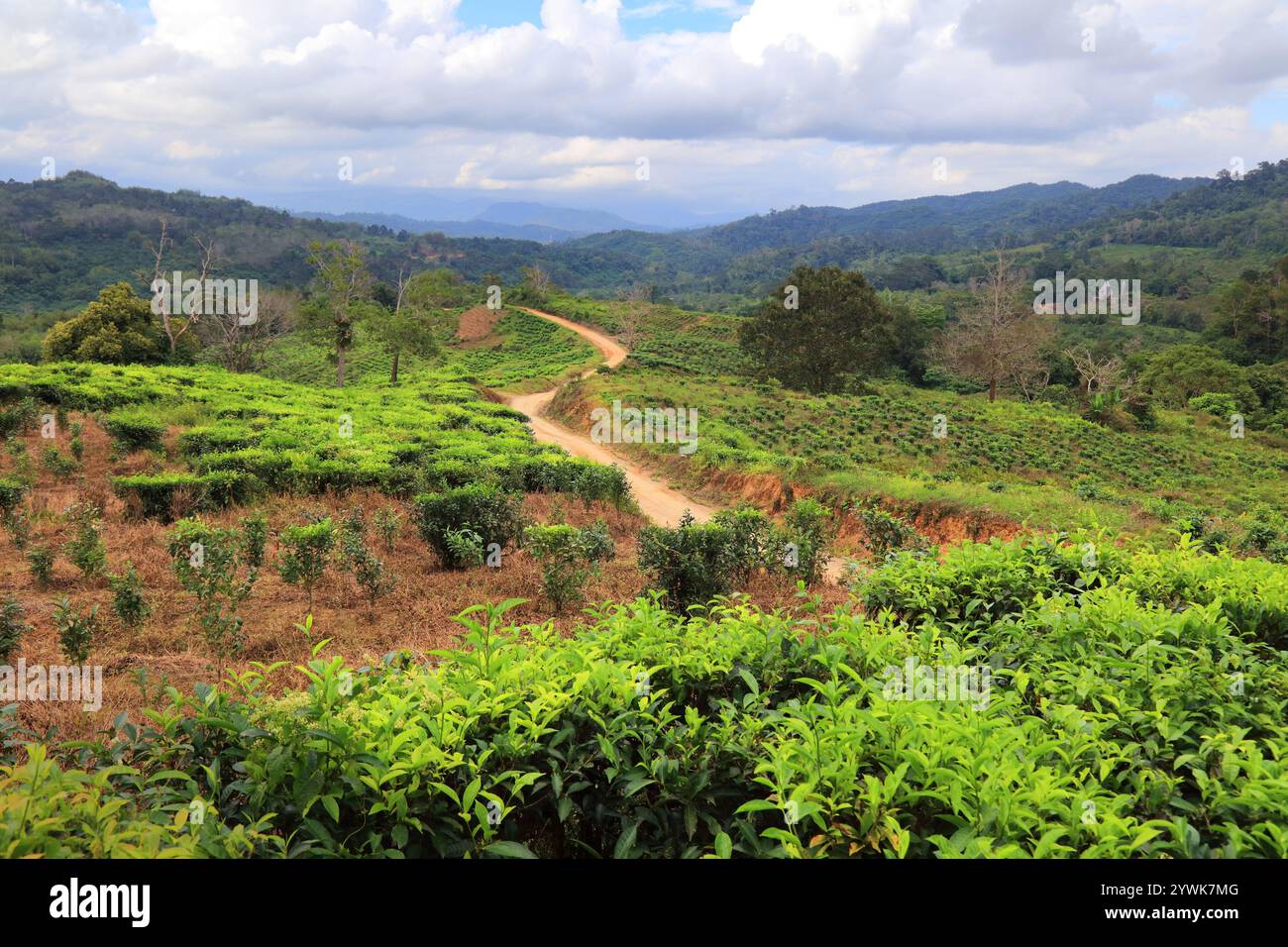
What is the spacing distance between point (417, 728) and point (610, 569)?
22.1 feet

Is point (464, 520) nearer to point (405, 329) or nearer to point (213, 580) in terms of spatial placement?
point (213, 580)

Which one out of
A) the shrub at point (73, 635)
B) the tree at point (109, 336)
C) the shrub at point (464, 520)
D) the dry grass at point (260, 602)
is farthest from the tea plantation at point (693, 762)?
the tree at point (109, 336)

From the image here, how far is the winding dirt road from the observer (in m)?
16.6

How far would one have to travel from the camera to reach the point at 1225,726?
3133 mm

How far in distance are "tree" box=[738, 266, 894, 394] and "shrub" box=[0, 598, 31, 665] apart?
3842 centimetres

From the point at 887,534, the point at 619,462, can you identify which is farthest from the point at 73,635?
the point at 619,462

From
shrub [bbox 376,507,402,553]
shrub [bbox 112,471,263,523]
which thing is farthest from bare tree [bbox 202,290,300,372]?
shrub [bbox 376,507,402,553]

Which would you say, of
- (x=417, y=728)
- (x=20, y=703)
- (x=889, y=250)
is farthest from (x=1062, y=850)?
(x=889, y=250)

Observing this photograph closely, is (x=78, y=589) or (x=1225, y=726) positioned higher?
(x=1225, y=726)

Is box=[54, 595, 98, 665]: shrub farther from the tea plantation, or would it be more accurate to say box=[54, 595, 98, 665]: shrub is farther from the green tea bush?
the green tea bush

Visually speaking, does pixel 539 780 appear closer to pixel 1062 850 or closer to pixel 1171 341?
pixel 1062 850

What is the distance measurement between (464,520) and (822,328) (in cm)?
3547

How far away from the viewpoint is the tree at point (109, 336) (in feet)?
91.6

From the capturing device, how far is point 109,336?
28.3 metres
